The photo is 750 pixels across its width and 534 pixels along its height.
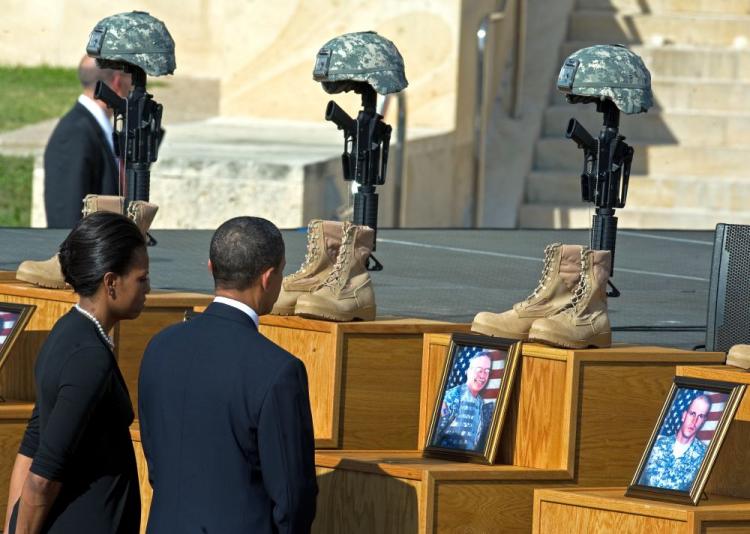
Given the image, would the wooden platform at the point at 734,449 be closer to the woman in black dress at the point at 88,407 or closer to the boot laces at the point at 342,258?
the boot laces at the point at 342,258

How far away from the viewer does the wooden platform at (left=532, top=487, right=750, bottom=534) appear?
408 centimetres

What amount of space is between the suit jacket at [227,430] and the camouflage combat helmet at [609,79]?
5.13 feet

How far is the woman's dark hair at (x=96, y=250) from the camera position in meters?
3.82

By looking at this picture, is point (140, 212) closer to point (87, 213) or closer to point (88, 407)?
point (87, 213)

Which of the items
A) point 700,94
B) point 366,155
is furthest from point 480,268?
point 700,94

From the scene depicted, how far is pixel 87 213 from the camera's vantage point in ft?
17.7

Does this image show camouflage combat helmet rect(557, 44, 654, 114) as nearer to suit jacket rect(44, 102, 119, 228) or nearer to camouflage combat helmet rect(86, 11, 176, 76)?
camouflage combat helmet rect(86, 11, 176, 76)

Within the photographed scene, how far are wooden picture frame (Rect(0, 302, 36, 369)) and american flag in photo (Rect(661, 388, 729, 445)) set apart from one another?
6.41ft

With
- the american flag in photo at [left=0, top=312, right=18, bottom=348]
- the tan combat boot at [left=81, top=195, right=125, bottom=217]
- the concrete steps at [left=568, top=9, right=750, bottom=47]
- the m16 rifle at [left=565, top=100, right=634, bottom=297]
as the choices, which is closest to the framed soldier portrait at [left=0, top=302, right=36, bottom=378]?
the american flag in photo at [left=0, top=312, right=18, bottom=348]

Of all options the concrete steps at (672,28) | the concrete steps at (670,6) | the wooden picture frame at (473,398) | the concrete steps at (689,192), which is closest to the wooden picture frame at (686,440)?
the wooden picture frame at (473,398)

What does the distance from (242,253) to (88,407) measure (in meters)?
0.45

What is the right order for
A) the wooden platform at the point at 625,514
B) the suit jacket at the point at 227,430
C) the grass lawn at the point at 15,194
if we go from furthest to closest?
1. the grass lawn at the point at 15,194
2. the wooden platform at the point at 625,514
3. the suit jacket at the point at 227,430

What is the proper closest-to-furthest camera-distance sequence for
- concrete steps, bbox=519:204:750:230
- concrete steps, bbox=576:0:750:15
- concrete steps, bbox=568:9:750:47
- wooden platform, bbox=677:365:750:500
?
wooden platform, bbox=677:365:750:500
concrete steps, bbox=519:204:750:230
concrete steps, bbox=568:9:750:47
concrete steps, bbox=576:0:750:15

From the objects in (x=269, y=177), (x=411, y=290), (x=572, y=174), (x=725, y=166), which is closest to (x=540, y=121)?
(x=572, y=174)
